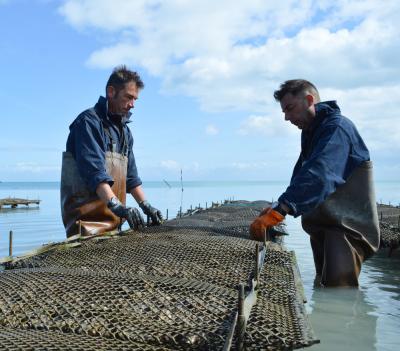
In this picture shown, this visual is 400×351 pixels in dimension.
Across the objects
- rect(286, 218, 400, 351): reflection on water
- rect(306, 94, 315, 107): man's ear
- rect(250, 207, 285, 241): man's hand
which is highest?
rect(306, 94, 315, 107): man's ear

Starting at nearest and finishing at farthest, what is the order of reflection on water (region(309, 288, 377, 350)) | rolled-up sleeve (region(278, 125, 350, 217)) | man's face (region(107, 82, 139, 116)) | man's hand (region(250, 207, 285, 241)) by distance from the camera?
reflection on water (region(309, 288, 377, 350)) < rolled-up sleeve (region(278, 125, 350, 217)) < man's hand (region(250, 207, 285, 241)) < man's face (region(107, 82, 139, 116))

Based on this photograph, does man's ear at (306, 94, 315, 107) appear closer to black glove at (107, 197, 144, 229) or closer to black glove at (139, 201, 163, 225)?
black glove at (107, 197, 144, 229)

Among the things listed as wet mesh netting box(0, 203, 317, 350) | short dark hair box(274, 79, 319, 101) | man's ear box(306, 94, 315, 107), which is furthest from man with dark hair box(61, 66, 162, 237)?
man's ear box(306, 94, 315, 107)

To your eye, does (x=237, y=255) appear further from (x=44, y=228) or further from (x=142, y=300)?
(x=44, y=228)

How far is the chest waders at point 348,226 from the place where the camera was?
5242 millimetres

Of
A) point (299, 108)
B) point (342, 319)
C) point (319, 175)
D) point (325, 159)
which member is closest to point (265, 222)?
point (319, 175)

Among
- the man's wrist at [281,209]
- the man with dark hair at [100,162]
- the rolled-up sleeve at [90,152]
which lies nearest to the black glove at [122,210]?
the man with dark hair at [100,162]

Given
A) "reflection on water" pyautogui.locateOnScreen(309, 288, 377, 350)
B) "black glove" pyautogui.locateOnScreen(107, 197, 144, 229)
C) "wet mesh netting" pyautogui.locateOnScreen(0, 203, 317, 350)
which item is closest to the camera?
"wet mesh netting" pyautogui.locateOnScreen(0, 203, 317, 350)

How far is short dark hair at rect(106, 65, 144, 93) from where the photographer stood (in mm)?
5657

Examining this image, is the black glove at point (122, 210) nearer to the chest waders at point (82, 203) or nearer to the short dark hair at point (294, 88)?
the chest waders at point (82, 203)

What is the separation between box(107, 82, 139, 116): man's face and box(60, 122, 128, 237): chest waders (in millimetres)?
303

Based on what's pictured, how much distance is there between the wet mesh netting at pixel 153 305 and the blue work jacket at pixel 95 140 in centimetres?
118

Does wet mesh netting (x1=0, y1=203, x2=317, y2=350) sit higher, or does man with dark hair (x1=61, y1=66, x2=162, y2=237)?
man with dark hair (x1=61, y1=66, x2=162, y2=237)

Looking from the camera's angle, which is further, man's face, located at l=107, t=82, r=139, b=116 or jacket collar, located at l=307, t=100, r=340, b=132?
man's face, located at l=107, t=82, r=139, b=116
